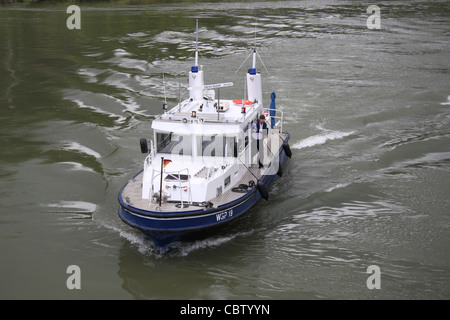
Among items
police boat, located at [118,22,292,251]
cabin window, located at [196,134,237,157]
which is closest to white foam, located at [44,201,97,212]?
police boat, located at [118,22,292,251]

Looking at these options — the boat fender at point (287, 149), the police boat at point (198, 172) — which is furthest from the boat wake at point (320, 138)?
the police boat at point (198, 172)

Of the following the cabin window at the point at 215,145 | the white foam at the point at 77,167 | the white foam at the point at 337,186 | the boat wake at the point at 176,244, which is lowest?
the boat wake at the point at 176,244

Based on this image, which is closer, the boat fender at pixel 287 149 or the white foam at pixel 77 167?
the boat fender at pixel 287 149

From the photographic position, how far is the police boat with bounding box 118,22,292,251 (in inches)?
543

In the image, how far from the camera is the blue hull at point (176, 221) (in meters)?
13.5

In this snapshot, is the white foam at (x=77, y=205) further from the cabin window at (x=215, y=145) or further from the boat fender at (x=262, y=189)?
the boat fender at (x=262, y=189)

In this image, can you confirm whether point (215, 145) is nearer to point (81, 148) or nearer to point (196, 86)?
point (196, 86)

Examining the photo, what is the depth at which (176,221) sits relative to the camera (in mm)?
13578

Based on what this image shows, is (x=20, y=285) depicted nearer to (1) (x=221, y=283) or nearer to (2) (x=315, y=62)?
(1) (x=221, y=283)

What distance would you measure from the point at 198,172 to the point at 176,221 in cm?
164
